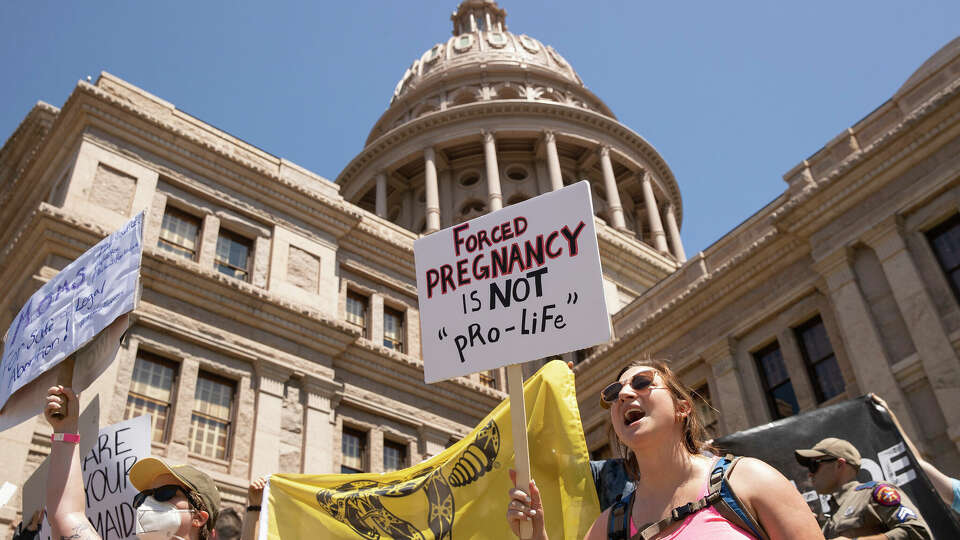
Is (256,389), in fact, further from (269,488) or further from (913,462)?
(913,462)

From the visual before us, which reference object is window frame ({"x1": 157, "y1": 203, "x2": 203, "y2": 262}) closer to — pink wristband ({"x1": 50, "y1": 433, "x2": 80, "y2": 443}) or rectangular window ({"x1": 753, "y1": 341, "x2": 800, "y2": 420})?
rectangular window ({"x1": 753, "y1": 341, "x2": 800, "y2": 420})

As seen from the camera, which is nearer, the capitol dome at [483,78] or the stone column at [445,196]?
the stone column at [445,196]

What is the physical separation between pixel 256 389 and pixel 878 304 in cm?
1290

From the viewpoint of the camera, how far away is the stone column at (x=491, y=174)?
1651 inches

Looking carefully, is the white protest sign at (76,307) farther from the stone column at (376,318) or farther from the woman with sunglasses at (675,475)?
the stone column at (376,318)

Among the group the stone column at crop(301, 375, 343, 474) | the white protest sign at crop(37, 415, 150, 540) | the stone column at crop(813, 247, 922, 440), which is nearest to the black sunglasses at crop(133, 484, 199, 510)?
the white protest sign at crop(37, 415, 150, 540)

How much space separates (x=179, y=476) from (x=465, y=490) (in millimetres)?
2936

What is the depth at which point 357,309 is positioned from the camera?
74.9ft

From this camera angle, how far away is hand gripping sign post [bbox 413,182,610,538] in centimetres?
516

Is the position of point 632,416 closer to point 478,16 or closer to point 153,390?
point 153,390

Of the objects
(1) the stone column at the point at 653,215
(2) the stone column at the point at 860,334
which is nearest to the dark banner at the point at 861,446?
(2) the stone column at the point at 860,334

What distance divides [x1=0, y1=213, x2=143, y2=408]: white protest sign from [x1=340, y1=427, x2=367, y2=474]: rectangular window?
12633 mm

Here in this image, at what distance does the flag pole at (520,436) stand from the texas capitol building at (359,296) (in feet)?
41.1

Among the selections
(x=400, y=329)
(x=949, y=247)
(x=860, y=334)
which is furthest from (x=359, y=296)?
(x=949, y=247)
